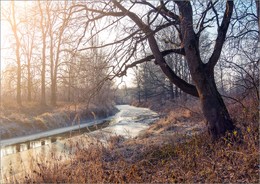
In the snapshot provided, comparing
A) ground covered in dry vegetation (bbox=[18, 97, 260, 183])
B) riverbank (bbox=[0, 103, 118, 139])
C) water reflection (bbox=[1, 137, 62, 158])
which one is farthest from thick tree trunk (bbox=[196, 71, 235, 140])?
water reflection (bbox=[1, 137, 62, 158])

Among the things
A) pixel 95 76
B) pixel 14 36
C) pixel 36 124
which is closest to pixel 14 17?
pixel 14 36

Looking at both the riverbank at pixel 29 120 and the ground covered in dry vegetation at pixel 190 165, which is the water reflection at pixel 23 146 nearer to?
the riverbank at pixel 29 120

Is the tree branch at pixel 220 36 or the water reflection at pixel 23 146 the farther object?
the water reflection at pixel 23 146

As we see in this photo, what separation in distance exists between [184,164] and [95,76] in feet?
12.2

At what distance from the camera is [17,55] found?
23.3 m

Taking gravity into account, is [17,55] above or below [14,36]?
below

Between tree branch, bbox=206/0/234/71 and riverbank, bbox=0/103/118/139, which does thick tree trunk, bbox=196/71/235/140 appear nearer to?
tree branch, bbox=206/0/234/71

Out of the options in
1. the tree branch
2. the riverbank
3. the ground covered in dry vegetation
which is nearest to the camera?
the ground covered in dry vegetation

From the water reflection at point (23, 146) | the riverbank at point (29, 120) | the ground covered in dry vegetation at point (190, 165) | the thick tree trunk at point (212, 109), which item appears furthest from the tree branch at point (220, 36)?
the water reflection at point (23, 146)

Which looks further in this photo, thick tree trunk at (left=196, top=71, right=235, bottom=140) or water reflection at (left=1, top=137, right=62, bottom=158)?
water reflection at (left=1, top=137, right=62, bottom=158)

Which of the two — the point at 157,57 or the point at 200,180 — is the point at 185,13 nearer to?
the point at 157,57

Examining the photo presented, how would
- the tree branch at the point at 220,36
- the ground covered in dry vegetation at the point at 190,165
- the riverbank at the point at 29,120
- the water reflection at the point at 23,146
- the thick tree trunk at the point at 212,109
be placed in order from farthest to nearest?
the riverbank at the point at 29,120 → the water reflection at the point at 23,146 → the tree branch at the point at 220,36 → the thick tree trunk at the point at 212,109 → the ground covered in dry vegetation at the point at 190,165

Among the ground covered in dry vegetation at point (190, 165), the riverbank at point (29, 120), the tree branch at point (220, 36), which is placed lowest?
the ground covered in dry vegetation at point (190, 165)

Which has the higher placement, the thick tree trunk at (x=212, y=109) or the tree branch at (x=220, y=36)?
the tree branch at (x=220, y=36)
